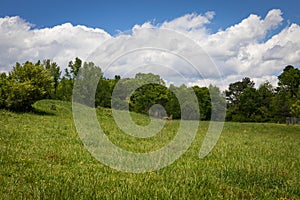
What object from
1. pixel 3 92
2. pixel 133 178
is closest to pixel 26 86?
pixel 3 92

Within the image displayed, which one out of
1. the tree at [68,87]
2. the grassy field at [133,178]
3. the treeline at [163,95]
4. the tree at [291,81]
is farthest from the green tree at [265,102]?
the grassy field at [133,178]

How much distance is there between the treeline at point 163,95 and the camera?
101ft

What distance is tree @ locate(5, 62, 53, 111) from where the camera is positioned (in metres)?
29.7

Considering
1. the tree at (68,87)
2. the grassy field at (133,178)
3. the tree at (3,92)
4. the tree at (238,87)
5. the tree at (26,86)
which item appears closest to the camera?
the grassy field at (133,178)

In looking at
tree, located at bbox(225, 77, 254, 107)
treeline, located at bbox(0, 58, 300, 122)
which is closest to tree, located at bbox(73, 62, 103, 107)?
treeline, located at bbox(0, 58, 300, 122)

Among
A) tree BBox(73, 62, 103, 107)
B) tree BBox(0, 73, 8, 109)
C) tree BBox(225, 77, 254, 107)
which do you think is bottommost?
tree BBox(0, 73, 8, 109)

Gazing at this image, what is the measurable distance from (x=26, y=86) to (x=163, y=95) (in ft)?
56.7

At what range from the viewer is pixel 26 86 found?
29938 millimetres

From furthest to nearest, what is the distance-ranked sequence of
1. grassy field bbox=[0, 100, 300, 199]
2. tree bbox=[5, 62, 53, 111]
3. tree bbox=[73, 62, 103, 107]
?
tree bbox=[73, 62, 103, 107] → tree bbox=[5, 62, 53, 111] → grassy field bbox=[0, 100, 300, 199]

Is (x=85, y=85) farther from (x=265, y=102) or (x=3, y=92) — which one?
(x=265, y=102)

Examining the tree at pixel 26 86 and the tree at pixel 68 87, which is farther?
the tree at pixel 68 87

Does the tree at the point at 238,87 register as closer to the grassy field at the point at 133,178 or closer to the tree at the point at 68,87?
the tree at the point at 68,87

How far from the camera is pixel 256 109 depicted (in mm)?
92812

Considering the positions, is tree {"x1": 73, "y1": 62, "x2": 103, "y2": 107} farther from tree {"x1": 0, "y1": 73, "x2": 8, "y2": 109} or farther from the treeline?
tree {"x1": 0, "y1": 73, "x2": 8, "y2": 109}
